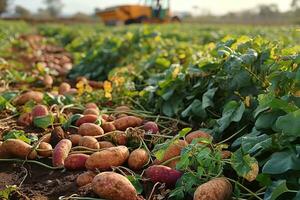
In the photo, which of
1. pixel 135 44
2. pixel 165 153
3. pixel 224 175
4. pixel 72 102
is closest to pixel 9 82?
pixel 72 102

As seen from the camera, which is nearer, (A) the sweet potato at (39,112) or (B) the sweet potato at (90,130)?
(B) the sweet potato at (90,130)

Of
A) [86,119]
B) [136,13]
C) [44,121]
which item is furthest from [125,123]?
[136,13]

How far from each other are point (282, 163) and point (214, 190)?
273 mm

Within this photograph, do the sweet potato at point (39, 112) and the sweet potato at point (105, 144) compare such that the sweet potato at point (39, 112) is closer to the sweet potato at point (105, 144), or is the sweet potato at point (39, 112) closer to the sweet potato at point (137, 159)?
the sweet potato at point (105, 144)

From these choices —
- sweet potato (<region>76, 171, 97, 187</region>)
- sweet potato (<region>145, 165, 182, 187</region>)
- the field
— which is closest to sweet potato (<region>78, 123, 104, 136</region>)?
the field

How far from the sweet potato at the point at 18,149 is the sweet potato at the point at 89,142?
25 cm

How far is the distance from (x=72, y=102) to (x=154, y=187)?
158 cm

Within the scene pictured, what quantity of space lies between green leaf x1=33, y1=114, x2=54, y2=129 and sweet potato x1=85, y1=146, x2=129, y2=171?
0.68 metres

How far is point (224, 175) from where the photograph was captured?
1.94m

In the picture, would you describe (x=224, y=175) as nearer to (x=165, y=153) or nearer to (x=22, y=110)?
(x=165, y=153)

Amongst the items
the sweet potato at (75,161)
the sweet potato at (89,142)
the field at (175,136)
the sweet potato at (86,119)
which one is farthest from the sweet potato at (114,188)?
the sweet potato at (86,119)

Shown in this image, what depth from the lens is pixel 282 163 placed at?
1.64 m

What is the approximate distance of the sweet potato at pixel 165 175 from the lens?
1899mm

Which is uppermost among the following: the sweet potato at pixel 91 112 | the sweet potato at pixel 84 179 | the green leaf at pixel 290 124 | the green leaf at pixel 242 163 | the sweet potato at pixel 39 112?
the green leaf at pixel 290 124
